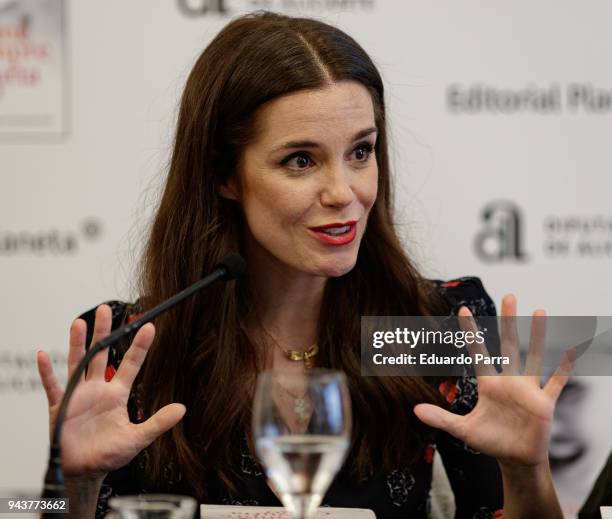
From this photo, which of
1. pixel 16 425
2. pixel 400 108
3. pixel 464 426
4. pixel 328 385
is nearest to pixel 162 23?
pixel 400 108

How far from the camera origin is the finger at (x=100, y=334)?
1.34m

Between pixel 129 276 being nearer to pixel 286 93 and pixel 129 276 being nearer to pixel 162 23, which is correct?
pixel 162 23

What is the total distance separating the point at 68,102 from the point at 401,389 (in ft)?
3.97

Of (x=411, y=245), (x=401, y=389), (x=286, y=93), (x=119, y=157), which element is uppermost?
(x=286, y=93)

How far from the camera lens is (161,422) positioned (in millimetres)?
1349

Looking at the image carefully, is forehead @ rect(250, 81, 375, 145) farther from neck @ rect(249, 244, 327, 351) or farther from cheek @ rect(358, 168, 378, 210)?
neck @ rect(249, 244, 327, 351)

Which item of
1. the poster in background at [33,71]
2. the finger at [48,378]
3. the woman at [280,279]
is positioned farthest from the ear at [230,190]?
the poster in background at [33,71]

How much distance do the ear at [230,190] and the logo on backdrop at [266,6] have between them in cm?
70

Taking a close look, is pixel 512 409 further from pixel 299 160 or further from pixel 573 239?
pixel 573 239

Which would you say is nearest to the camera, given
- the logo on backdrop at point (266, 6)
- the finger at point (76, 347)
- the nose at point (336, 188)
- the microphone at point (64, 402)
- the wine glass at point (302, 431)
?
the wine glass at point (302, 431)

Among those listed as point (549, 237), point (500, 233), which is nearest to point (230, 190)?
point (500, 233)

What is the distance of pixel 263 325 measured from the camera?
196 centimetres

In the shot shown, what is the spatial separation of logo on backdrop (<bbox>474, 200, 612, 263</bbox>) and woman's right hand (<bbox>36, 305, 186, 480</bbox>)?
1278 mm

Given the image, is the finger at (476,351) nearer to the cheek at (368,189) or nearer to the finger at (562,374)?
the finger at (562,374)
